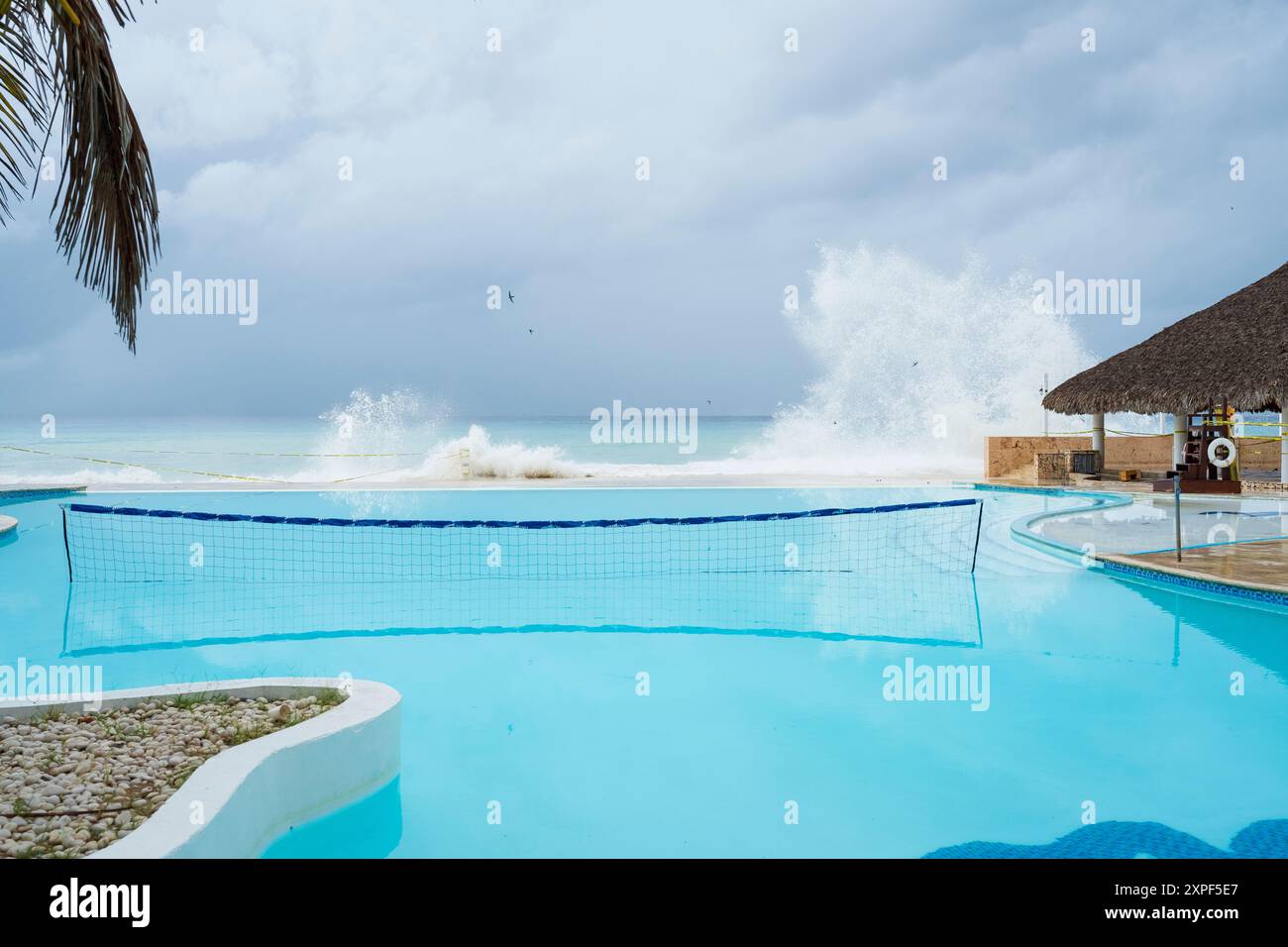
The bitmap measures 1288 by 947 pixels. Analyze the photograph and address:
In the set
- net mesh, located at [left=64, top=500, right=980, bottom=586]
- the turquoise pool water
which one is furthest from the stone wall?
the turquoise pool water

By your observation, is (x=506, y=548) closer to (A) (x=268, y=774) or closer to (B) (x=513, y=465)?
(A) (x=268, y=774)

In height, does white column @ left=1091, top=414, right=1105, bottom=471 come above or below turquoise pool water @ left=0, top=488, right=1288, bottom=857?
above

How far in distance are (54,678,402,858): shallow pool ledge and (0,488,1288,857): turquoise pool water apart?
0.44 feet

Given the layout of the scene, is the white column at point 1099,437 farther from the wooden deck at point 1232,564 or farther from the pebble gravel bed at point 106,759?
the pebble gravel bed at point 106,759

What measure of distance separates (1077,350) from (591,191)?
1812 cm

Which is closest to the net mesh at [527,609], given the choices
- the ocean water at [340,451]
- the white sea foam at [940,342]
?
the ocean water at [340,451]

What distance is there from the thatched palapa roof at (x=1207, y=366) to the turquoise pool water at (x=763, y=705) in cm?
700

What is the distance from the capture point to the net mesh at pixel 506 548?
30.5ft

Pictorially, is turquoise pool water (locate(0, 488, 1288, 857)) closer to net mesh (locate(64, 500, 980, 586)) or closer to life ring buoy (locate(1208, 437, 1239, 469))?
net mesh (locate(64, 500, 980, 586))

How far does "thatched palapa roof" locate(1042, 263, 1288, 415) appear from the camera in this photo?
13375mm

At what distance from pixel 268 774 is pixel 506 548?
8.05 metres

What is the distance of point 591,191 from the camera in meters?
31.8
